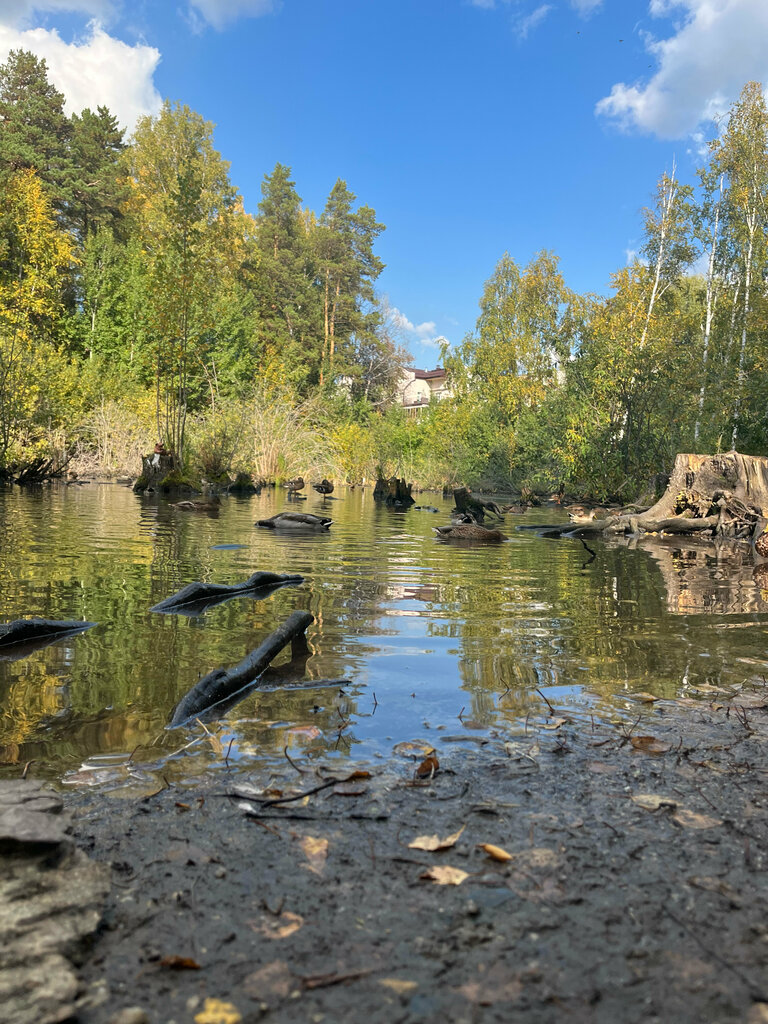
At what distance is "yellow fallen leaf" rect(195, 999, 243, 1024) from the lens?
1.25 m

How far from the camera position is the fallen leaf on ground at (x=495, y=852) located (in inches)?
72.7

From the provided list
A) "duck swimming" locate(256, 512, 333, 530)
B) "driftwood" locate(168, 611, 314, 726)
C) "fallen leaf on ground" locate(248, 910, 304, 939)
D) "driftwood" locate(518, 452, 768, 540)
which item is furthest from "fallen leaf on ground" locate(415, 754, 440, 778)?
"driftwood" locate(518, 452, 768, 540)

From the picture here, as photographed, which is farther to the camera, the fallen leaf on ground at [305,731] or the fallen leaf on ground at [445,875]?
the fallen leaf on ground at [305,731]

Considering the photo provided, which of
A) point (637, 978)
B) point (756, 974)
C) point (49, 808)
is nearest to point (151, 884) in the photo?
point (49, 808)

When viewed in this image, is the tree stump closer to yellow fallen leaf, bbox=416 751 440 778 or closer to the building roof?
yellow fallen leaf, bbox=416 751 440 778

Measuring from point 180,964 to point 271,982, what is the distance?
0.19 meters

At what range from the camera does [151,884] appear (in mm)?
1694

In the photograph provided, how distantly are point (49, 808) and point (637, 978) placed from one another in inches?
54.9

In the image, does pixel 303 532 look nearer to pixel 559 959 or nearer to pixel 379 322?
pixel 559 959

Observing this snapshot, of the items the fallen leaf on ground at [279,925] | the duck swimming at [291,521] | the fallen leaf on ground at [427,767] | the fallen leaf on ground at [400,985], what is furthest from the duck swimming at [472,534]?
the fallen leaf on ground at [400,985]

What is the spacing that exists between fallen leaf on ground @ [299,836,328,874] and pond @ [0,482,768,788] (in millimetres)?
641

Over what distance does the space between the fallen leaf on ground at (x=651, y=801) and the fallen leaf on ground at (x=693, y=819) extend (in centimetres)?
5

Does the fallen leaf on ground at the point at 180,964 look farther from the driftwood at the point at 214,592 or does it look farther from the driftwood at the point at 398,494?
the driftwood at the point at 398,494

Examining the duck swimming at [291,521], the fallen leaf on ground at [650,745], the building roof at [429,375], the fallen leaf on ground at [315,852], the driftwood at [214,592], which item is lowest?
the fallen leaf on ground at [315,852]
